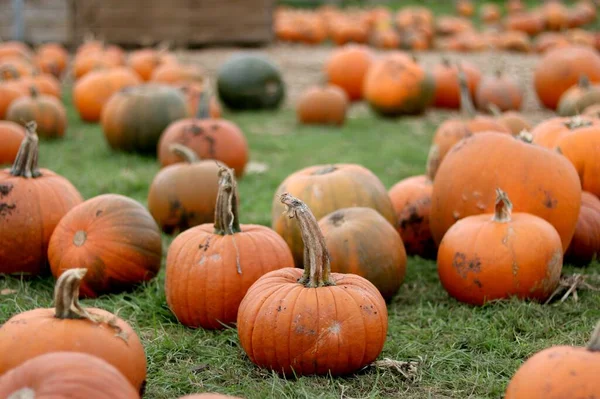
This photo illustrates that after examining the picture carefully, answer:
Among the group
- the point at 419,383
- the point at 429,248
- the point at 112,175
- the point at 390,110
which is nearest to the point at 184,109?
the point at 112,175

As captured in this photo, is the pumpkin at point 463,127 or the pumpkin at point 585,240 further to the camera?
the pumpkin at point 463,127

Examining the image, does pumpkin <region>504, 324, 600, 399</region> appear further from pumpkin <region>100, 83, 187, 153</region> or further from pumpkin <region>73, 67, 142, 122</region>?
pumpkin <region>73, 67, 142, 122</region>

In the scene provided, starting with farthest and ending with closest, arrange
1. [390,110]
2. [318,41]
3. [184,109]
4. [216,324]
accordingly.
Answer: [318,41] < [390,110] < [184,109] < [216,324]

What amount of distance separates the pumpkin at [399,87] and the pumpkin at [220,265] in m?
5.71

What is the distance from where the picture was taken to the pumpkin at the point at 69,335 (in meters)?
2.49

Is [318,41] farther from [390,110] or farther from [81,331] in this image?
[81,331]

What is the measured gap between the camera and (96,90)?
357 inches

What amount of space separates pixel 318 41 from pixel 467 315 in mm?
14919

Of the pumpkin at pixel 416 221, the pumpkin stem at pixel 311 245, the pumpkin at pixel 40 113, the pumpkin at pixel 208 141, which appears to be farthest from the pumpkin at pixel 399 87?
the pumpkin stem at pixel 311 245

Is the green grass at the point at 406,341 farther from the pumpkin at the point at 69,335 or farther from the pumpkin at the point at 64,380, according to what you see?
the pumpkin at the point at 64,380

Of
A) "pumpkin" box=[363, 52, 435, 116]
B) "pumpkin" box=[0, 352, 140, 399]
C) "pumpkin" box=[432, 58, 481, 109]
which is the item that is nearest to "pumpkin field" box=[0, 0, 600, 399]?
"pumpkin" box=[0, 352, 140, 399]

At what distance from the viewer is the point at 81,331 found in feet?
8.31

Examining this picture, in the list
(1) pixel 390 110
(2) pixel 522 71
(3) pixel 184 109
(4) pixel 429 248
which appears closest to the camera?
(4) pixel 429 248

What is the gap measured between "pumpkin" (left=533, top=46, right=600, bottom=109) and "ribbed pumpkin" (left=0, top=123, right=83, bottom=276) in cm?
641
